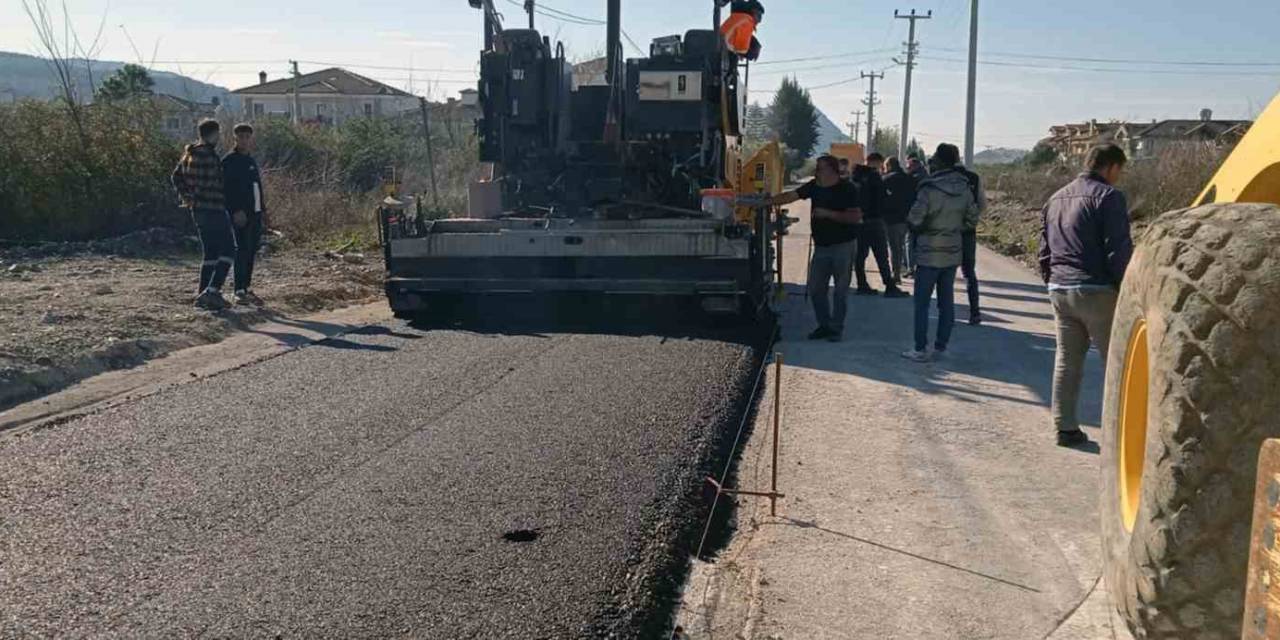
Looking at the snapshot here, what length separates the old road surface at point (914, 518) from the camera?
171 inches

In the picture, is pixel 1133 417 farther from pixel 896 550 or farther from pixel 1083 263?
pixel 1083 263

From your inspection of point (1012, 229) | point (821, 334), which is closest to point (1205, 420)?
point (821, 334)

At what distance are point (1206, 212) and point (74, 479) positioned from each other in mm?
4906

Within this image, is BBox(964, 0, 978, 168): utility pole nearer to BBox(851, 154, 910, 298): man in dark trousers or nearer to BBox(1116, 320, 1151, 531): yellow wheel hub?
BBox(851, 154, 910, 298): man in dark trousers

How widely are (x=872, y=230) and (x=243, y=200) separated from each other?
7.11 metres

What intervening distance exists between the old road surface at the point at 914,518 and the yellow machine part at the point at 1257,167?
157 cm

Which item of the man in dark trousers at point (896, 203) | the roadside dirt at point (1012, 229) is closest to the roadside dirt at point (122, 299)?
the man in dark trousers at point (896, 203)

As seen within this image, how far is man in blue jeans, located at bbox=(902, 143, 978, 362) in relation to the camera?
920 centimetres

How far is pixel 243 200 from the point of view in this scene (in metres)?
11.8

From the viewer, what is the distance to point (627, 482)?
18.5 ft

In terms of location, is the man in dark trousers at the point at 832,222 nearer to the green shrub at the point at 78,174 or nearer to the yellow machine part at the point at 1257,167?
the yellow machine part at the point at 1257,167

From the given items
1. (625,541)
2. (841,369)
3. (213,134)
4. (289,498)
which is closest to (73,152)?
(213,134)

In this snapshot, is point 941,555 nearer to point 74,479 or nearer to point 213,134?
point 74,479

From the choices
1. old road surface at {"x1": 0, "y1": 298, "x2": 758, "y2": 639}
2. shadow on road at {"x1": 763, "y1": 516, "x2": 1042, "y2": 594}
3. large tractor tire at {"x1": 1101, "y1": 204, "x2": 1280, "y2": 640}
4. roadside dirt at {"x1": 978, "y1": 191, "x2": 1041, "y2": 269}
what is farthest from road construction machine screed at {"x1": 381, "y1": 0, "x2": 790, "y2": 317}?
roadside dirt at {"x1": 978, "y1": 191, "x2": 1041, "y2": 269}
